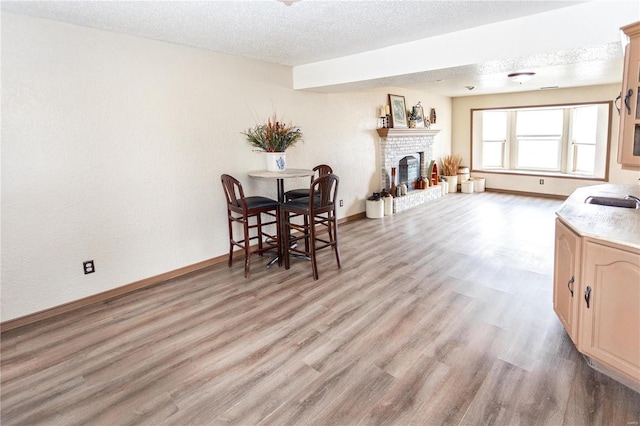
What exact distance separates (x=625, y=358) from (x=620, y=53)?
267 centimetres

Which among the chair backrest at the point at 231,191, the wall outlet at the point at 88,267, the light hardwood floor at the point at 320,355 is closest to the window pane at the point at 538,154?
the light hardwood floor at the point at 320,355

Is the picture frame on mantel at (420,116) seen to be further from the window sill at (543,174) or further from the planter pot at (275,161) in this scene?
the planter pot at (275,161)

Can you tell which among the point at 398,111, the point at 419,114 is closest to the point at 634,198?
the point at 398,111

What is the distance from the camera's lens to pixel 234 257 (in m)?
4.40

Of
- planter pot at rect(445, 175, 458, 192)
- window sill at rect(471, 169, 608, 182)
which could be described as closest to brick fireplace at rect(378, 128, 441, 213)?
planter pot at rect(445, 175, 458, 192)

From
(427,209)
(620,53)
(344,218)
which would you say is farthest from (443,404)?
(427,209)

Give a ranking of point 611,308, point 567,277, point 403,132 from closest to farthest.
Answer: point 611,308
point 567,277
point 403,132

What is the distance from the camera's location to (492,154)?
874 centimetres

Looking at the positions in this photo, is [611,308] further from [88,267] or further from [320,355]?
[88,267]

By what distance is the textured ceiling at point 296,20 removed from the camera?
266 centimetres

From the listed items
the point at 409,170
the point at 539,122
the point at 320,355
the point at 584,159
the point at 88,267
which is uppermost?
the point at 539,122

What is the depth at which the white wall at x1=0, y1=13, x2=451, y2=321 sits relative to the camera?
2844 millimetres

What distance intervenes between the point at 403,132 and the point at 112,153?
503cm

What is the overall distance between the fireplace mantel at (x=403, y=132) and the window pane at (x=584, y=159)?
9.34 feet
